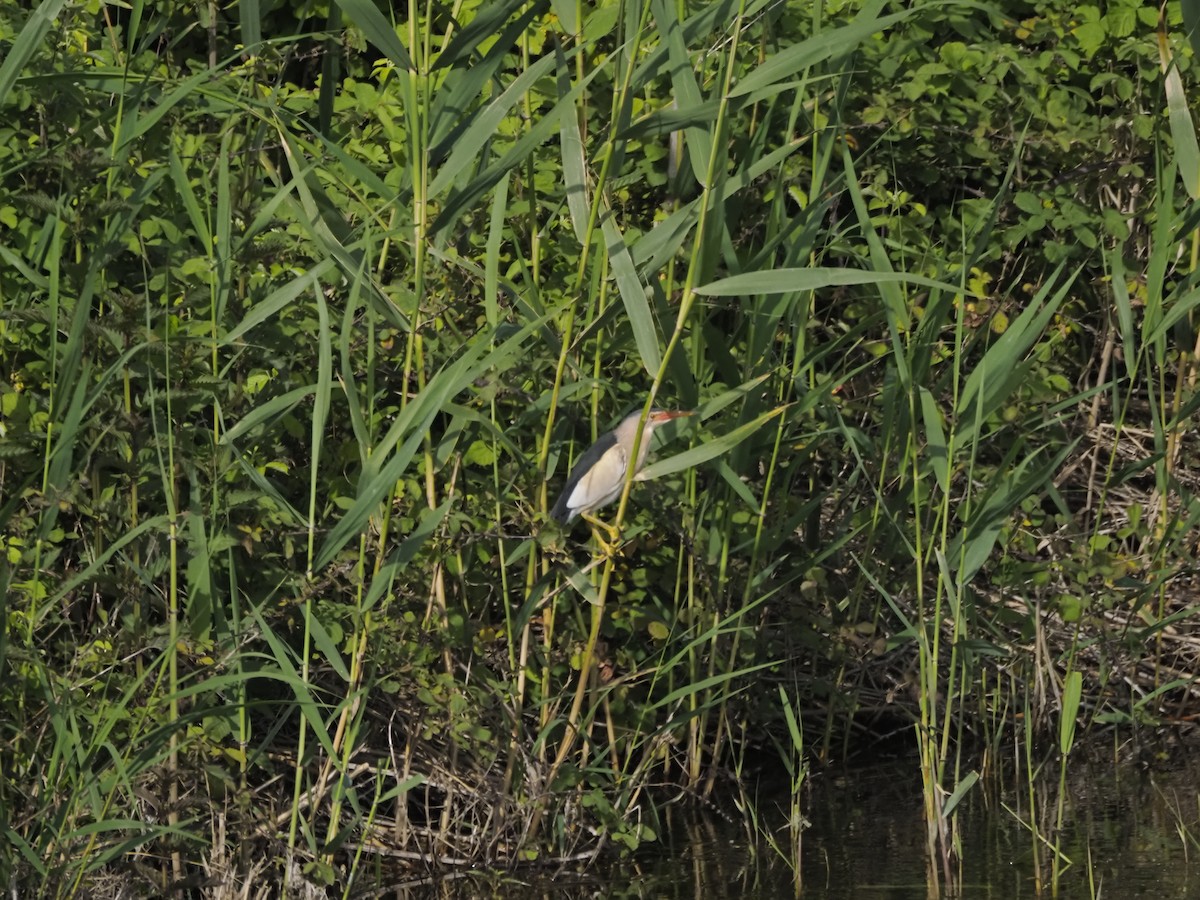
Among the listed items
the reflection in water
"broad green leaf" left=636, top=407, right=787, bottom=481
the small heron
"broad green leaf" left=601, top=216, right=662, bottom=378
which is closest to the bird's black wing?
the small heron

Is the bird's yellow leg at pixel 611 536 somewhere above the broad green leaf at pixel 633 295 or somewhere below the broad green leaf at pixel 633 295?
below

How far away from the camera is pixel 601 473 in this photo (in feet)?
11.4

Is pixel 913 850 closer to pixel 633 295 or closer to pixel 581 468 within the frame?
pixel 581 468

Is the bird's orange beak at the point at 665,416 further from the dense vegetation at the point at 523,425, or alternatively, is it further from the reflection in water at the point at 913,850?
the reflection in water at the point at 913,850

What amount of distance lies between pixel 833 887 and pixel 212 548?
1.50 metres

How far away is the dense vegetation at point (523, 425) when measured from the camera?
119 inches

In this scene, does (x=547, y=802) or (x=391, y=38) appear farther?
(x=547, y=802)

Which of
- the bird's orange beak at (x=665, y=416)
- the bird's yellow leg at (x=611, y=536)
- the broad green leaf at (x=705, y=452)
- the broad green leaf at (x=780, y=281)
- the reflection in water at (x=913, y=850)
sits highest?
the broad green leaf at (x=780, y=281)

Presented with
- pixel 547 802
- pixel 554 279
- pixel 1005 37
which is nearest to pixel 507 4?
pixel 554 279

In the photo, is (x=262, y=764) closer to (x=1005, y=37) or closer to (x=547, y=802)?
(x=547, y=802)

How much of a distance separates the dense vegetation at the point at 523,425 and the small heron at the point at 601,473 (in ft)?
0.27

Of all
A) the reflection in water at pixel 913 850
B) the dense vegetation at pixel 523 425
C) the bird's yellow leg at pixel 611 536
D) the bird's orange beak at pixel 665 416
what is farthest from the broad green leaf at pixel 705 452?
the reflection in water at pixel 913 850

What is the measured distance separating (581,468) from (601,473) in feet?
0.21

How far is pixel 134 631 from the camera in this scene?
322cm
